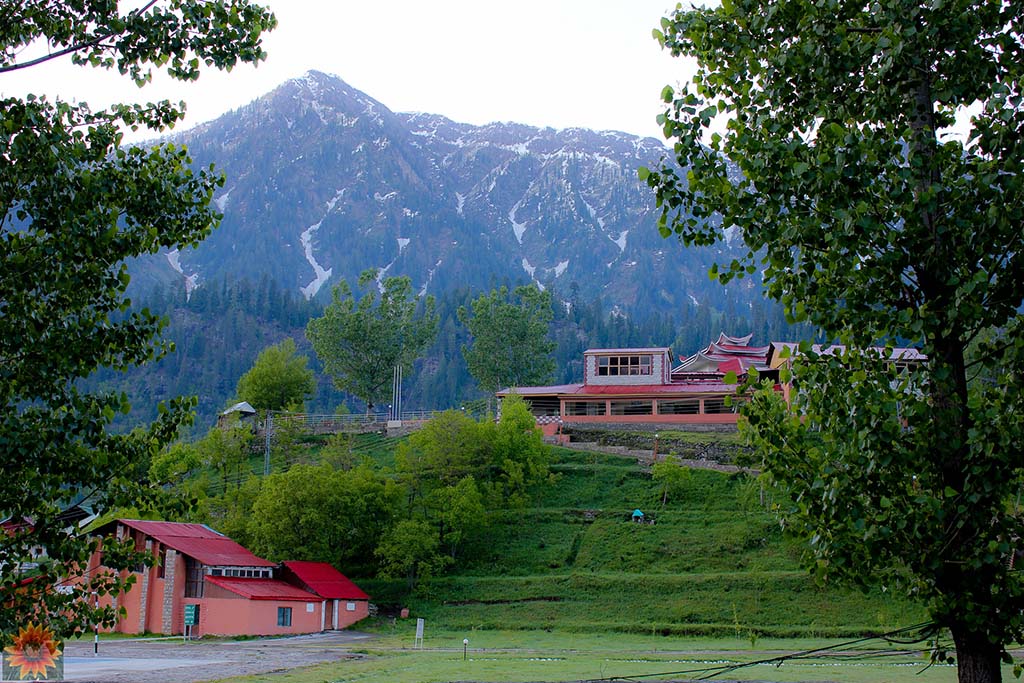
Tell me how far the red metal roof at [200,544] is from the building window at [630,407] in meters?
31.6

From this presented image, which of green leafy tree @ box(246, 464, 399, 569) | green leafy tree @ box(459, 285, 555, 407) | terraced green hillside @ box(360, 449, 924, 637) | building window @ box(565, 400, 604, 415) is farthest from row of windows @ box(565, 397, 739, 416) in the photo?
green leafy tree @ box(246, 464, 399, 569)

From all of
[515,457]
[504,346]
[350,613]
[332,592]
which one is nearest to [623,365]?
[515,457]

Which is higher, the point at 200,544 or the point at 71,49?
the point at 71,49

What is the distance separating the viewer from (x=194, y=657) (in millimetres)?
35750

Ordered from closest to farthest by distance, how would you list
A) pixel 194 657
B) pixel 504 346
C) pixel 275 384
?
pixel 194 657, pixel 275 384, pixel 504 346

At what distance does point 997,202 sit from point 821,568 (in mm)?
3546

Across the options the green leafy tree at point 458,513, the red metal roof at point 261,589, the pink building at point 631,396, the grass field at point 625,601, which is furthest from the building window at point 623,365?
the red metal roof at point 261,589

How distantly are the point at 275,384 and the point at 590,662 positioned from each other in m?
68.9

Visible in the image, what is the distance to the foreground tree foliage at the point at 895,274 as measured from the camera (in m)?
8.33

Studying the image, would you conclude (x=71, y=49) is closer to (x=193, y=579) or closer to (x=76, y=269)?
(x=76, y=269)

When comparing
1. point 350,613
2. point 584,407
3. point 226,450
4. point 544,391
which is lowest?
point 350,613

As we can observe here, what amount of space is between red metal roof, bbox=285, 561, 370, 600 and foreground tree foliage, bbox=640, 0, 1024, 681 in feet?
144

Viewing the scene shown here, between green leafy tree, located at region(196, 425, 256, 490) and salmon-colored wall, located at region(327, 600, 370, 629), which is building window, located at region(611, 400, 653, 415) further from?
salmon-colored wall, located at region(327, 600, 370, 629)

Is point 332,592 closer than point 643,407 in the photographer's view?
Yes
